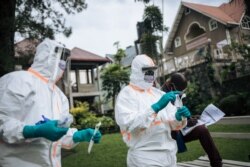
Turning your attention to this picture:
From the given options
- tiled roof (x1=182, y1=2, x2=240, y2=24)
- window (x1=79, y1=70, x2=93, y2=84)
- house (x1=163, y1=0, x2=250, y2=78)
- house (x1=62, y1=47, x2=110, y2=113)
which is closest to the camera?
house (x1=163, y1=0, x2=250, y2=78)

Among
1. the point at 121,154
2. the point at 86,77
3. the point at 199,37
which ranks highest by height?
the point at 199,37

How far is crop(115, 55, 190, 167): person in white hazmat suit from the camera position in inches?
95.9

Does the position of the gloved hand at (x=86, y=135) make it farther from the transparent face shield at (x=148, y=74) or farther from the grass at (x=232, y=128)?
the grass at (x=232, y=128)

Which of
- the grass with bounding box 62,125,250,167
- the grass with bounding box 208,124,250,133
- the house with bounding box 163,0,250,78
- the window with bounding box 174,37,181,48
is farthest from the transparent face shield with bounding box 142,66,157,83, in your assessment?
the window with bounding box 174,37,181,48

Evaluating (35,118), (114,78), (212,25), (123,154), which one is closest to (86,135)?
(35,118)

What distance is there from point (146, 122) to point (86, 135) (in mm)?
542

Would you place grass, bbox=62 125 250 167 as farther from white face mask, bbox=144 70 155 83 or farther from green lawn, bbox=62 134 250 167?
white face mask, bbox=144 70 155 83

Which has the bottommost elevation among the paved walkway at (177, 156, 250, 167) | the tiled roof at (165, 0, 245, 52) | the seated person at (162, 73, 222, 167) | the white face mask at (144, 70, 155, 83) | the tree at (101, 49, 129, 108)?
the paved walkway at (177, 156, 250, 167)

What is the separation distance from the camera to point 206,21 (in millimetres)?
22734

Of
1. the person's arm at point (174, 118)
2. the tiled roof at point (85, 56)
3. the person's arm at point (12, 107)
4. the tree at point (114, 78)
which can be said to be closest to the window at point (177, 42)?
the tiled roof at point (85, 56)

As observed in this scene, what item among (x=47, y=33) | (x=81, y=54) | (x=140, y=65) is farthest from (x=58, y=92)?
(x=81, y=54)

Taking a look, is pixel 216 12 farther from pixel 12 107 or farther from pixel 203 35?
pixel 12 107

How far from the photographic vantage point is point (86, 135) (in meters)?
2.14

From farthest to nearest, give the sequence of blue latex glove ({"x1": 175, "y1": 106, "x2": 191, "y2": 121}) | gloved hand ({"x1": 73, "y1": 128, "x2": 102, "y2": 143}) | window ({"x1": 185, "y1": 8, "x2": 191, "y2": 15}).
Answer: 1. window ({"x1": 185, "y1": 8, "x2": 191, "y2": 15})
2. blue latex glove ({"x1": 175, "y1": 106, "x2": 191, "y2": 121})
3. gloved hand ({"x1": 73, "y1": 128, "x2": 102, "y2": 143})
